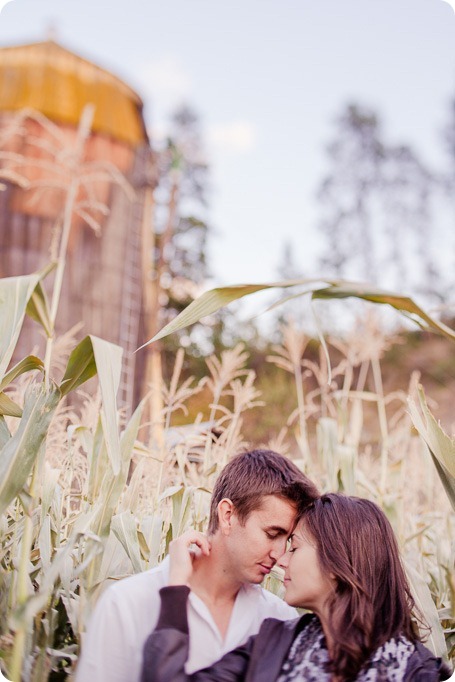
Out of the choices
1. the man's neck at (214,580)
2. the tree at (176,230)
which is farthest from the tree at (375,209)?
the man's neck at (214,580)

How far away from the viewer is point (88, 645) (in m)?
1.31

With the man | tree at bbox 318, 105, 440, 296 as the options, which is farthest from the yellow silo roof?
tree at bbox 318, 105, 440, 296

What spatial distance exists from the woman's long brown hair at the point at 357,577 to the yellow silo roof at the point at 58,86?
24.2 ft

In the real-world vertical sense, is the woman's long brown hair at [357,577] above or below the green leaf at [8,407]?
below

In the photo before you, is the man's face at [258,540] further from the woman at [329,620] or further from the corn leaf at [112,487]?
the corn leaf at [112,487]

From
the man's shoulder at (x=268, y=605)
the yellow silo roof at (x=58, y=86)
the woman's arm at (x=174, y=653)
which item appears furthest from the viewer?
the yellow silo roof at (x=58, y=86)

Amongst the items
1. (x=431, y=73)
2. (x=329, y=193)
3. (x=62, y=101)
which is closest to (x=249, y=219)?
(x=329, y=193)

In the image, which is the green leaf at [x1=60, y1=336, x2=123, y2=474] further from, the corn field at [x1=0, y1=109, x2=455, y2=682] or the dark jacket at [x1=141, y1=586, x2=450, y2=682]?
the dark jacket at [x1=141, y1=586, x2=450, y2=682]

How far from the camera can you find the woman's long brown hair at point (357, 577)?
4.64 feet

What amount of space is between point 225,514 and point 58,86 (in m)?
7.59

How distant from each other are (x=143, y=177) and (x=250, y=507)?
7936 mm

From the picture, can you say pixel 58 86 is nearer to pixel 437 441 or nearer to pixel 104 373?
pixel 104 373

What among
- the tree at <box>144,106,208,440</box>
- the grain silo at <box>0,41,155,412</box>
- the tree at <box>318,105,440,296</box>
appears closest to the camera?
the grain silo at <box>0,41,155,412</box>

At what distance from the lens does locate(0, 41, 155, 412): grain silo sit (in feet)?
25.1
